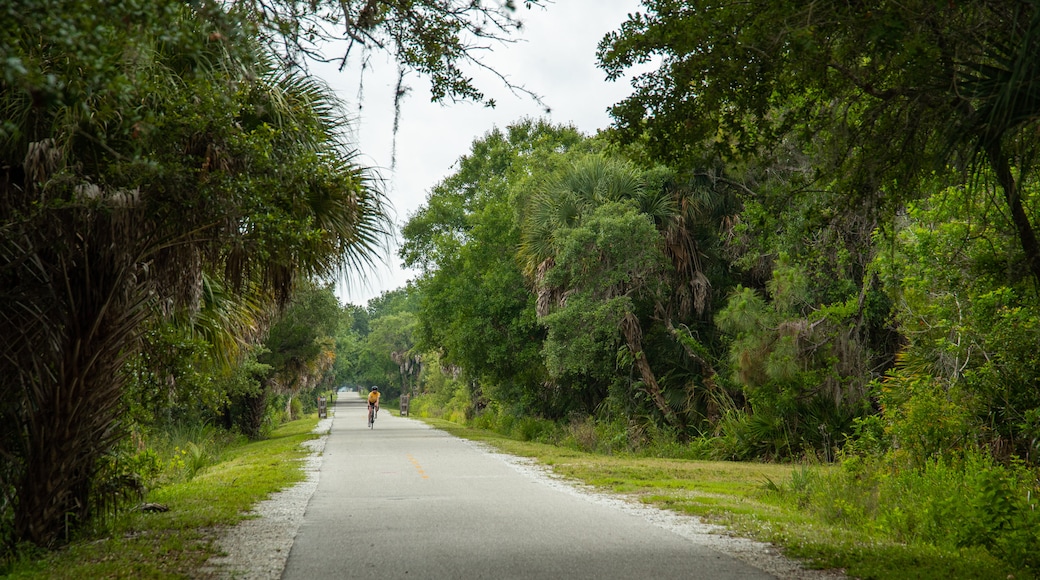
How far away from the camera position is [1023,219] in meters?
7.33

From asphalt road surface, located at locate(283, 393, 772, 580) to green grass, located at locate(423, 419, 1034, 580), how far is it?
96 cm

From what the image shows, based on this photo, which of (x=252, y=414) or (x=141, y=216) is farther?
(x=252, y=414)

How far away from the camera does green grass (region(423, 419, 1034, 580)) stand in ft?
25.5

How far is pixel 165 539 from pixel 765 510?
748cm

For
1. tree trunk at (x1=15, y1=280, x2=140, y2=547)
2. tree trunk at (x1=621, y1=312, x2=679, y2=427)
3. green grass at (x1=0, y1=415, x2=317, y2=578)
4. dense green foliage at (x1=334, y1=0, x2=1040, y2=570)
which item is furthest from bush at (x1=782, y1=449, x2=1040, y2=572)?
tree trunk at (x1=621, y1=312, x2=679, y2=427)

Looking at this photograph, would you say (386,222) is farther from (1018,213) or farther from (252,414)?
(252,414)

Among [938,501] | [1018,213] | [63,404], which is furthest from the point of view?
[938,501]

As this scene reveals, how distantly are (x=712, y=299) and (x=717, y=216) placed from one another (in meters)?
2.38

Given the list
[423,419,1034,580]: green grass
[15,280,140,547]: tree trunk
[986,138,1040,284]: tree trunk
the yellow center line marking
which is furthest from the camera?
the yellow center line marking

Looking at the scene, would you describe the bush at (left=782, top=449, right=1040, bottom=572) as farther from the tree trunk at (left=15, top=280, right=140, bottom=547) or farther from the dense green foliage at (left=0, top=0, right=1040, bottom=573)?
the tree trunk at (left=15, top=280, right=140, bottom=547)

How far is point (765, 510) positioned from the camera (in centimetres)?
1207

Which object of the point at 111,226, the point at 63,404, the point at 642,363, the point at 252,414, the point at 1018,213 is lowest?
the point at 252,414

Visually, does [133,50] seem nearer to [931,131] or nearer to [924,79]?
[924,79]

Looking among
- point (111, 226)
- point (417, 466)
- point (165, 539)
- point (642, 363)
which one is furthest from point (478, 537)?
point (642, 363)
